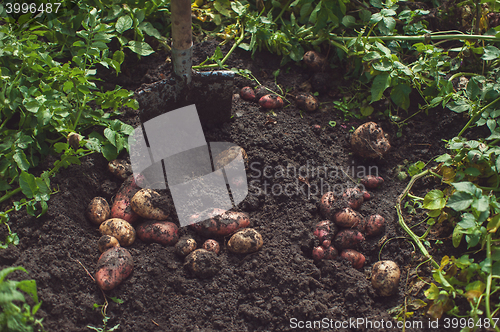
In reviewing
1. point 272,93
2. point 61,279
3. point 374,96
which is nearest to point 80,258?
point 61,279

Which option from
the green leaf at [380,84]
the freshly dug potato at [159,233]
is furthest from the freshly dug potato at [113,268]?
the green leaf at [380,84]

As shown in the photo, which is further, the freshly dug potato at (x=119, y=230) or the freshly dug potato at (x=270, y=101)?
the freshly dug potato at (x=270, y=101)

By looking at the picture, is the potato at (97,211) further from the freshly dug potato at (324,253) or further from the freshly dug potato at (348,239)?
the freshly dug potato at (348,239)

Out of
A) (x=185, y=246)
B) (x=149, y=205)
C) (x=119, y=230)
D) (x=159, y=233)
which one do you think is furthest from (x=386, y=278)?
(x=119, y=230)

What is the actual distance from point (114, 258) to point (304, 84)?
207 centimetres

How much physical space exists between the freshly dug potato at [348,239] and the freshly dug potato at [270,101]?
1167 millimetres

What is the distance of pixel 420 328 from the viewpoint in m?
1.79

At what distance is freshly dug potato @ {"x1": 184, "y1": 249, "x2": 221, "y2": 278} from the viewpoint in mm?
1978

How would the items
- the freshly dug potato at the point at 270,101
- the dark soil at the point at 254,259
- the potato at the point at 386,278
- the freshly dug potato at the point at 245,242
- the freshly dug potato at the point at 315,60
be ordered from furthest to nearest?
the freshly dug potato at the point at 315,60, the freshly dug potato at the point at 270,101, the freshly dug potato at the point at 245,242, the potato at the point at 386,278, the dark soil at the point at 254,259

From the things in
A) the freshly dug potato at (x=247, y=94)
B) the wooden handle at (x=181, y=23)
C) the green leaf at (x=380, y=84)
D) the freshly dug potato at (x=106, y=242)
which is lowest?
the freshly dug potato at (x=106, y=242)

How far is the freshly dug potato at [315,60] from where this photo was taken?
10.0 ft

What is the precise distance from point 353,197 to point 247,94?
1189 mm

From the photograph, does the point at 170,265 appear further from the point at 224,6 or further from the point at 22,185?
the point at 224,6

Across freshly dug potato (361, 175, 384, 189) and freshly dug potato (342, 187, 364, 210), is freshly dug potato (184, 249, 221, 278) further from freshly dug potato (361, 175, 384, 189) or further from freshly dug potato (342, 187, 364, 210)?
freshly dug potato (361, 175, 384, 189)
